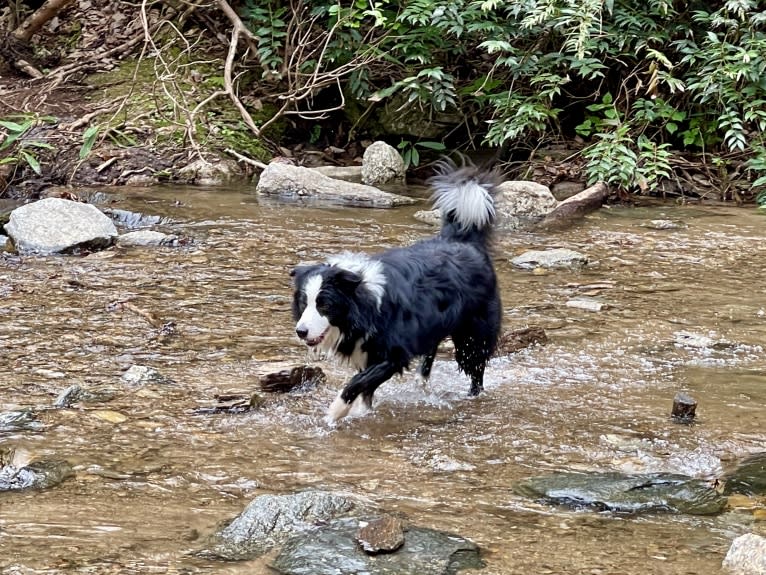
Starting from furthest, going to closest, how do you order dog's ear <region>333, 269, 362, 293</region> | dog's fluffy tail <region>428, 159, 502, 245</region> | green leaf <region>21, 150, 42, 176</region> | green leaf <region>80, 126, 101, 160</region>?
green leaf <region>80, 126, 101, 160</region>, green leaf <region>21, 150, 42, 176</region>, dog's fluffy tail <region>428, 159, 502, 245</region>, dog's ear <region>333, 269, 362, 293</region>

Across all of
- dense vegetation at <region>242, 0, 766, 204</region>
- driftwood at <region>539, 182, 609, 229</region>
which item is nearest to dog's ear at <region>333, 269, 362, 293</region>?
driftwood at <region>539, 182, 609, 229</region>

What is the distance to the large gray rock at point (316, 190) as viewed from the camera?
10.9 meters

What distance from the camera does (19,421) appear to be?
4.46 metres

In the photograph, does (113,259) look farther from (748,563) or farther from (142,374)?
(748,563)

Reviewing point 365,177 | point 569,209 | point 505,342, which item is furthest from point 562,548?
point 365,177

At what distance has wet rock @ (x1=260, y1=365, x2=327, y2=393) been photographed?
512cm

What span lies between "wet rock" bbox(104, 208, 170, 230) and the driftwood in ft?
13.5

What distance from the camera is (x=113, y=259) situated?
8078mm

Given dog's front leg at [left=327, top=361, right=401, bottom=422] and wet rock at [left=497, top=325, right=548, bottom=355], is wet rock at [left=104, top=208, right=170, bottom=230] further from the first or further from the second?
dog's front leg at [left=327, top=361, right=401, bottom=422]

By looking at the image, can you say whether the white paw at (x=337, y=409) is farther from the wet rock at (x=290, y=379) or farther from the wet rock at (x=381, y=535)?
the wet rock at (x=381, y=535)

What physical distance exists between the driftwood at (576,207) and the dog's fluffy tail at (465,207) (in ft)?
14.1

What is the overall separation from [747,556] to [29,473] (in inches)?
109

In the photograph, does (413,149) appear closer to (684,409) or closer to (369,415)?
(369,415)

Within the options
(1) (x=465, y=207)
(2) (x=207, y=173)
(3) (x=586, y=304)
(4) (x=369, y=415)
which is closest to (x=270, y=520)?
(4) (x=369, y=415)
